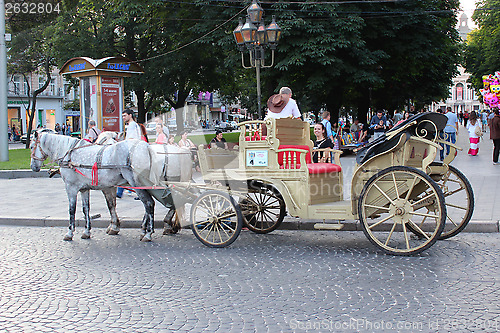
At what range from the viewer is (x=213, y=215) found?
738 centimetres

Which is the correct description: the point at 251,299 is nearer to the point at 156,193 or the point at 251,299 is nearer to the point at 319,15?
the point at 156,193

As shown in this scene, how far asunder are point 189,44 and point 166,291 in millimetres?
23378

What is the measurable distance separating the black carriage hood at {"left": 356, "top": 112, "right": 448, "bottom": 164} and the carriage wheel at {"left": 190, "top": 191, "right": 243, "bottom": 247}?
193cm

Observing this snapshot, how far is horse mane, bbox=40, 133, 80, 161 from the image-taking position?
8.36 meters

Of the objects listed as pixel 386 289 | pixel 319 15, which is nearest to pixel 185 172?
pixel 386 289

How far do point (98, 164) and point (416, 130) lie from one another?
456 centimetres

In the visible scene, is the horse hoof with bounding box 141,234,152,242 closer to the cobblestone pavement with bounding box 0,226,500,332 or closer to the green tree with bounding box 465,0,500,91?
the cobblestone pavement with bounding box 0,226,500,332

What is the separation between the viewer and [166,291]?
18.1 feet

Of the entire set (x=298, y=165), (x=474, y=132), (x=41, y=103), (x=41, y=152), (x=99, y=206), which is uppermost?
(x=41, y=103)

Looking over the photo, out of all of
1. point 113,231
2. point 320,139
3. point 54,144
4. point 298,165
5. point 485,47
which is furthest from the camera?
point 485,47

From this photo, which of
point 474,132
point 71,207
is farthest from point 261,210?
point 474,132

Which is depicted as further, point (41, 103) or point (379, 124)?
point (41, 103)

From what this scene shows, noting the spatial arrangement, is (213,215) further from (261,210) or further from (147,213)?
(147,213)

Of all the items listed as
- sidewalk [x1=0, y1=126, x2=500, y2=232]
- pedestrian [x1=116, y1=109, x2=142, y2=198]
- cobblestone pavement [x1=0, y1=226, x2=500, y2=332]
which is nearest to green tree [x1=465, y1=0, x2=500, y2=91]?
sidewalk [x1=0, y1=126, x2=500, y2=232]
